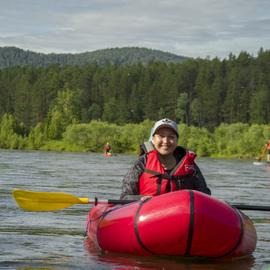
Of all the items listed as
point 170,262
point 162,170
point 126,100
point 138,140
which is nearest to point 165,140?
point 162,170

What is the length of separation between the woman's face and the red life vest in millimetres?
127

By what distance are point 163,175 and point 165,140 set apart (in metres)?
0.35

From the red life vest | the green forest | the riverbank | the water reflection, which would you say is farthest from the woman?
the green forest

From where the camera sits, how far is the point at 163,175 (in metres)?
7.32

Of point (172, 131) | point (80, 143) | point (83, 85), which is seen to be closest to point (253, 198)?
point (172, 131)

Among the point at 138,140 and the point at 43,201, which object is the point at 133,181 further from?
the point at 138,140

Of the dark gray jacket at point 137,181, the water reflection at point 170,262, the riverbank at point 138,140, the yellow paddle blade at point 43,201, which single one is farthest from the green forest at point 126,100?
the water reflection at point 170,262

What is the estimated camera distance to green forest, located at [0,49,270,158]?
7769 cm

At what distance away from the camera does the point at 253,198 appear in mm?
13766

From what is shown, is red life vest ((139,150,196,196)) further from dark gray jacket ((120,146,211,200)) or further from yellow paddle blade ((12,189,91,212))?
yellow paddle blade ((12,189,91,212))

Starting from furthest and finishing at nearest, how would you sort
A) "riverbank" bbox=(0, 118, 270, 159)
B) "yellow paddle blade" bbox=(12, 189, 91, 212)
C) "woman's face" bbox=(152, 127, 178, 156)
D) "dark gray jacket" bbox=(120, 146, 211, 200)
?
"riverbank" bbox=(0, 118, 270, 159) → "yellow paddle blade" bbox=(12, 189, 91, 212) → "dark gray jacket" bbox=(120, 146, 211, 200) → "woman's face" bbox=(152, 127, 178, 156)

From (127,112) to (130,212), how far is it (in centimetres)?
9601

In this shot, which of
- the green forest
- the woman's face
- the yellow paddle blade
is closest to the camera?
the woman's face

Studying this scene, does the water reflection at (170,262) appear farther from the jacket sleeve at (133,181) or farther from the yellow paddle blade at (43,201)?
the yellow paddle blade at (43,201)
